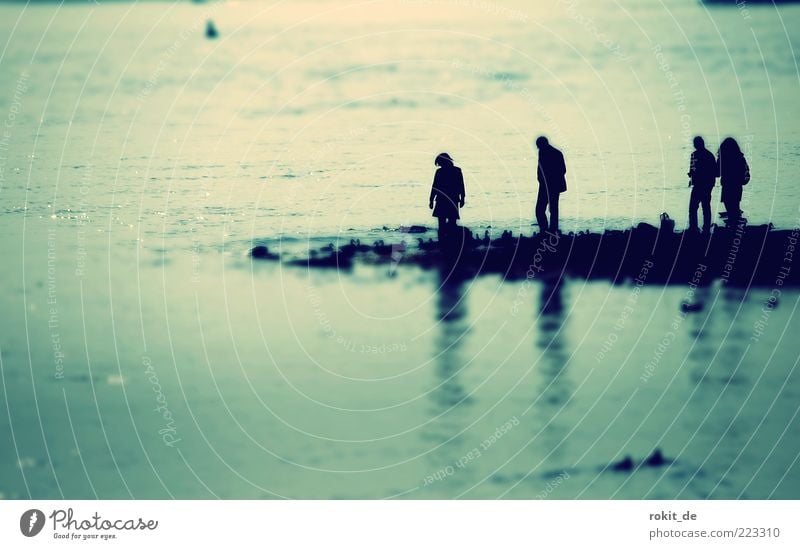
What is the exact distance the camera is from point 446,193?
12445 millimetres

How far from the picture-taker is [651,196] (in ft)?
48.1

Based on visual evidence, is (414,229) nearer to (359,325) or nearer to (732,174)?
(359,325)

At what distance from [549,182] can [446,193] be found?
117cm

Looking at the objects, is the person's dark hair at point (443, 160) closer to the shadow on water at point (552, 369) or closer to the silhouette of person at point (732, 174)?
the shadow on water at point (552, 369)

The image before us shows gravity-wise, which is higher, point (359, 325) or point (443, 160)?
point (443, 160)

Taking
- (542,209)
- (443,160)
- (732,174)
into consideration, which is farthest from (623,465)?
(732,174)

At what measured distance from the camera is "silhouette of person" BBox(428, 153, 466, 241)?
491 inches

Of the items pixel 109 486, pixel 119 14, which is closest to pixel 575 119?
pixel 109 486

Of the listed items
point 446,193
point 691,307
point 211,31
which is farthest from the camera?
point 211,31

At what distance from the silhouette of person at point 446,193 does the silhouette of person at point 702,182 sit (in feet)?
8.14

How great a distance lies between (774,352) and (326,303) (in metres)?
3.94

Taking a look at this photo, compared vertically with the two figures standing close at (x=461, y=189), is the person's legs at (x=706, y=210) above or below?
below

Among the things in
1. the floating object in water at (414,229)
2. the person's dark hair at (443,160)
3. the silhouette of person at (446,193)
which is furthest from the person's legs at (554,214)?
the floating object in water at (414,229)

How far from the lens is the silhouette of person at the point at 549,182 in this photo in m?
12.7
